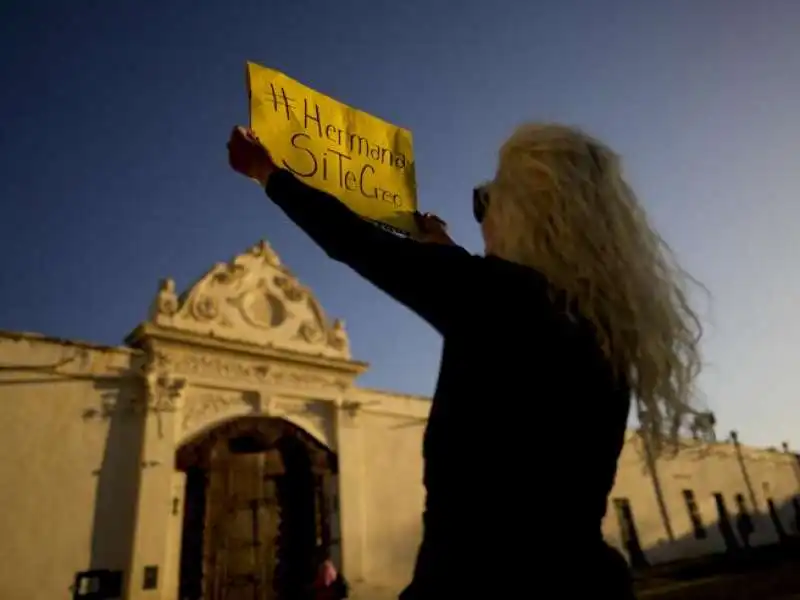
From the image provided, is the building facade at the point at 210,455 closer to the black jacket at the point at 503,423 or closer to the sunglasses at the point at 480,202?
the sunglasses at the point at 480,202

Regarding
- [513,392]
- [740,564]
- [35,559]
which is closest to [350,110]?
[513,392]

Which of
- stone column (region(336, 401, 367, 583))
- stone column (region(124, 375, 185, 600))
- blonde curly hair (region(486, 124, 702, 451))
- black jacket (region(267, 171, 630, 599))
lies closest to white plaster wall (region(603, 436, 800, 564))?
stone column (region(336, 401, 367, 583))

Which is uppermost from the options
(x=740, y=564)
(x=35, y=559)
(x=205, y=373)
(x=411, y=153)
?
(x=205, y=373)

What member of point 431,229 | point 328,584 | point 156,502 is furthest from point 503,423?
point 328,584

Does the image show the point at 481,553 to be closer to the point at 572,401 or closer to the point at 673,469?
the point at 572,401

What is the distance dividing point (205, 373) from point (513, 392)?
9760 millimetres

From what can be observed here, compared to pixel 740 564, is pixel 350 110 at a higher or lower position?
higher

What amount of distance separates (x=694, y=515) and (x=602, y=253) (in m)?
21.5

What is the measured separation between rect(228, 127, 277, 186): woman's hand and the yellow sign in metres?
0.32

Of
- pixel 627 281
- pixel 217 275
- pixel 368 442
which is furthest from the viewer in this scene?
pixel 368 442

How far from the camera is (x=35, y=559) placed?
7320mm

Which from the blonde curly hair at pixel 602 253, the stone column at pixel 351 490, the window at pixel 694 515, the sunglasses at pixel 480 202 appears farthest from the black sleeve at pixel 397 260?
the window at pixel 694 515

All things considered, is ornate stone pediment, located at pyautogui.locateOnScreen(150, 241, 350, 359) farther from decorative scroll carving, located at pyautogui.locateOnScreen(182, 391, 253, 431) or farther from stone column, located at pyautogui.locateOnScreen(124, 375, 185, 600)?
stone column, located at pyautogui.locateOnScreen(124, 375, 185, 600)

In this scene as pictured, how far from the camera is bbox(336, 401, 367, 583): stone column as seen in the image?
10.3 m
